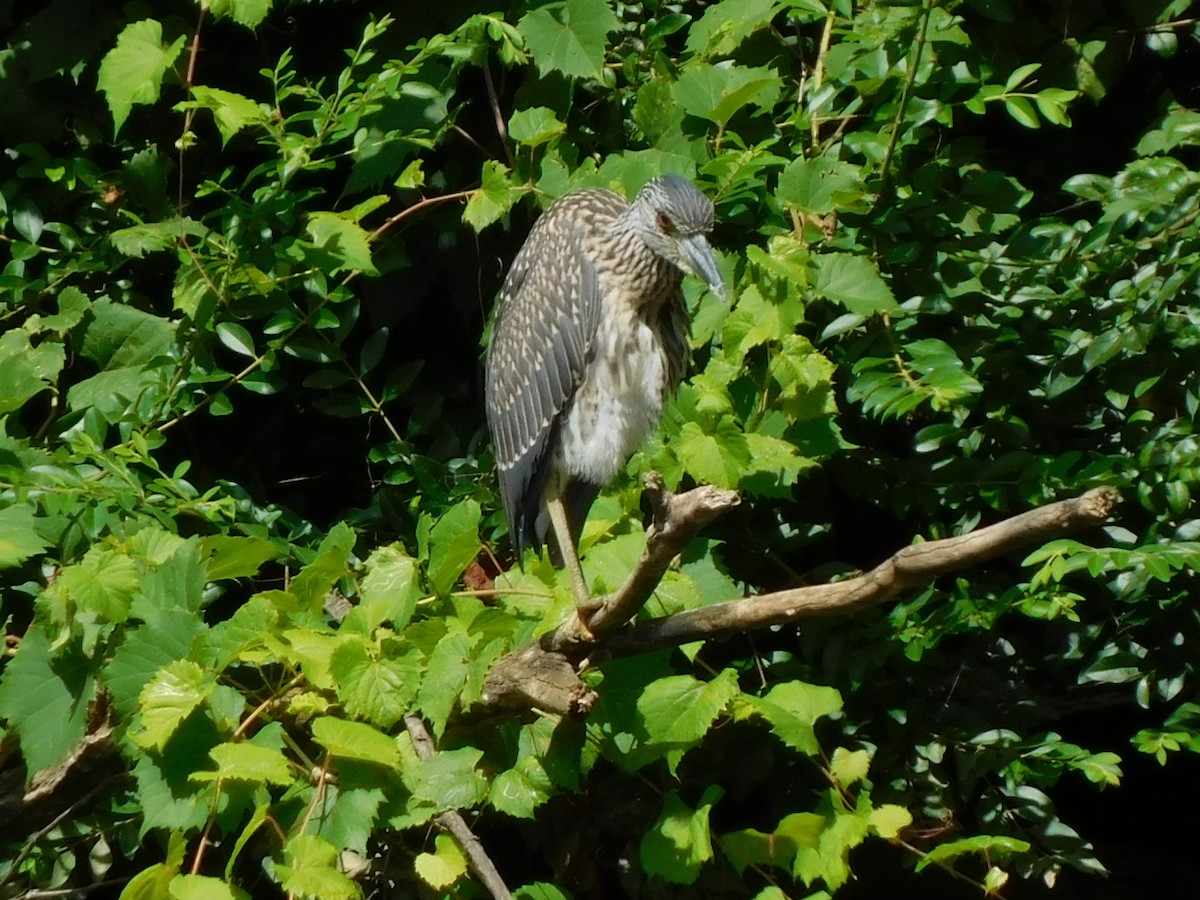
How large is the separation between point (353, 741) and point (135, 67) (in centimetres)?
138

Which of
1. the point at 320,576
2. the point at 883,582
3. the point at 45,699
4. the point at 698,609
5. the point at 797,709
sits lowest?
the point at 797,709

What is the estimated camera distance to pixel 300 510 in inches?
113

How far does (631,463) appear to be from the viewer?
259cm

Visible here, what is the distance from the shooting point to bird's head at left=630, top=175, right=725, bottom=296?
229 cm

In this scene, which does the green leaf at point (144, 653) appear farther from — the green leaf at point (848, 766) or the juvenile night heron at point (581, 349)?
the green leaf at point (848, 766)

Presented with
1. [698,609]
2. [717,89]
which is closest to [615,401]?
[717,89]

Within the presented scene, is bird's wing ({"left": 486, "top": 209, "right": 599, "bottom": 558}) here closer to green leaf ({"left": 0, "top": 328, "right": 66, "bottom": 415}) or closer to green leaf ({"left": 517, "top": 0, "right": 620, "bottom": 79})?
green leaf ({"left": 517, "top": 0, "right": 620, "bottom": 79})

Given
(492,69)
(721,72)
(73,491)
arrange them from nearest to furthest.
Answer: (73,491) < (721,72) < (492,69)

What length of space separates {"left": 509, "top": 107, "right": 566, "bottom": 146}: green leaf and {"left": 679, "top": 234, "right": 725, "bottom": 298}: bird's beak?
373mm

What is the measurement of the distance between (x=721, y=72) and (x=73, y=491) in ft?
4.54

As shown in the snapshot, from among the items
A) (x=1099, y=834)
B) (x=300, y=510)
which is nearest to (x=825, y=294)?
(x=300, y=510)

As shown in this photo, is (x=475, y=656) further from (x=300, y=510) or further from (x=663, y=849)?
(x=300, y=510)

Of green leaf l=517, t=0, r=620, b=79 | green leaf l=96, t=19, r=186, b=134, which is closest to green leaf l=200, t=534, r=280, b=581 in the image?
green leaf l=96, t=19, r=186, b=134

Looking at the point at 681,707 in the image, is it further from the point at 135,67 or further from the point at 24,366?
the point at 135,67
